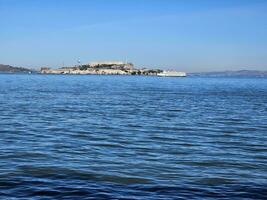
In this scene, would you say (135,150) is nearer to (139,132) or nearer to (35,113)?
(139,132)

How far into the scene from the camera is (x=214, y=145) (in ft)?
81.0

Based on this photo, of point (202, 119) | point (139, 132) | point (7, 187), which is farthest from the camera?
point (202, 119)

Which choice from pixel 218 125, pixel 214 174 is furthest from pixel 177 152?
pixel 218 125

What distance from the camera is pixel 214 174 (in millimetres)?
17469

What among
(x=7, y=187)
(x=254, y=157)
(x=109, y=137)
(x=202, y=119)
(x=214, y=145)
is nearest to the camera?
(x=7, y=187)

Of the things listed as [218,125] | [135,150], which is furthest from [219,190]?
[218,125]

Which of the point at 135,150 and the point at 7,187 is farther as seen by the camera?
the point at 135,150

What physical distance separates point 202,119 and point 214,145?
14.1 meters

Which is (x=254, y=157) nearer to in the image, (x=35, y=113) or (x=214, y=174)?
(x=214, y=174)

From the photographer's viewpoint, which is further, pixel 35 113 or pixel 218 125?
pixel 35 113

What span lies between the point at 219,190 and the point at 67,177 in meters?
4.86

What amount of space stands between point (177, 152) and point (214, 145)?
3.33m

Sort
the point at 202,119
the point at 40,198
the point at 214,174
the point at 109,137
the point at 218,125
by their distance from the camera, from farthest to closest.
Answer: the point at 202,119
the point at 218,125
the point at 109,137
the point at 214,174
the point at 40,198

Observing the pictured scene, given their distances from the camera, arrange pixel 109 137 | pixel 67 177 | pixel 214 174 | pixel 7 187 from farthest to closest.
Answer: pixel 109 137 < pixel 214 174 < pixel 67 177 < pixel 7 187
